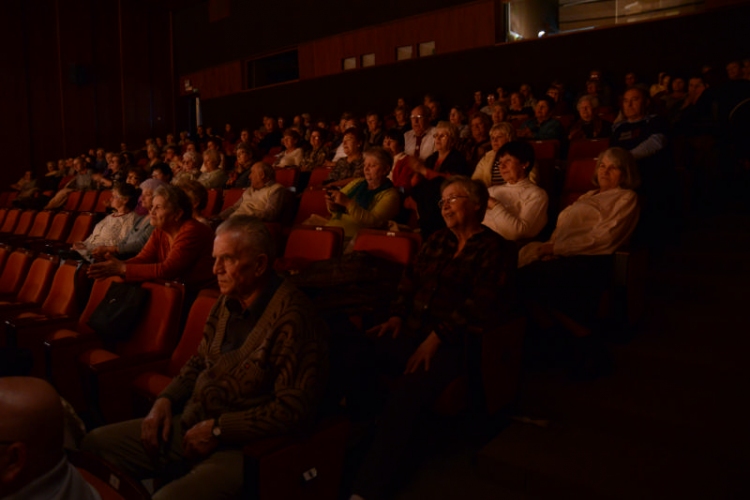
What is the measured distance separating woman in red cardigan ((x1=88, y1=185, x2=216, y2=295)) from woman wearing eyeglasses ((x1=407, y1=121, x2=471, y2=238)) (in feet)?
3.14

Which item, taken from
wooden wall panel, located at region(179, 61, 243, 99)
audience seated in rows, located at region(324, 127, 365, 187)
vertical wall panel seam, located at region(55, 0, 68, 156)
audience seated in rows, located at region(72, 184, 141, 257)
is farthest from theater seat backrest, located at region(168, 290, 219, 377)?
vertical wall panel seam, located at region(55, 0, 68, 156)

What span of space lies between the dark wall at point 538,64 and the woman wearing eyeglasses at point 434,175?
3.07 m

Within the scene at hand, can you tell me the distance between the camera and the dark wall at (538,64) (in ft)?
16.9

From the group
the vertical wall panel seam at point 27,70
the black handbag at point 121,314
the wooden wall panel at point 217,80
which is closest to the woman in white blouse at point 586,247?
the black handbag at point 121,314

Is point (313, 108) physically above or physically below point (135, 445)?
above

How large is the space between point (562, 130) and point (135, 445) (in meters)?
3.51

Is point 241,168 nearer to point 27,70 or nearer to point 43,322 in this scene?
point 43,322

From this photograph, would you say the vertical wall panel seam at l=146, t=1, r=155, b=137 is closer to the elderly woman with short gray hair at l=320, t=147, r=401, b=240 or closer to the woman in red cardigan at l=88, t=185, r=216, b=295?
the elderly woman with short gray hair at l=320, t=147, r=401, b=240

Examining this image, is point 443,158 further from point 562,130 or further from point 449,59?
point 449,59

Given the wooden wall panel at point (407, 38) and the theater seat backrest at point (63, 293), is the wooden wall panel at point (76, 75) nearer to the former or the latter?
the wooden wall panel at point (407, 38)

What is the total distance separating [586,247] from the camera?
2.35 m

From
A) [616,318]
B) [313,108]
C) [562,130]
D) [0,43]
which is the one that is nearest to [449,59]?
[313,108]

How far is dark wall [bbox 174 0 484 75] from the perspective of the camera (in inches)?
303

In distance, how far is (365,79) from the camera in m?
7.81
